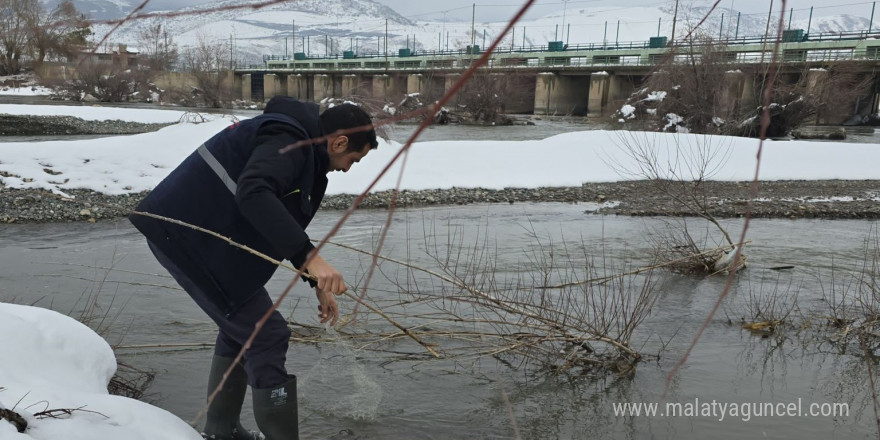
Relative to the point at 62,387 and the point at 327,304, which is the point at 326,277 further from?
the point at 62,387

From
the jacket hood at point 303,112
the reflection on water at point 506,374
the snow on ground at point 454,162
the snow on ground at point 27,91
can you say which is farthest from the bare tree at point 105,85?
the jacket hood at point 303,112

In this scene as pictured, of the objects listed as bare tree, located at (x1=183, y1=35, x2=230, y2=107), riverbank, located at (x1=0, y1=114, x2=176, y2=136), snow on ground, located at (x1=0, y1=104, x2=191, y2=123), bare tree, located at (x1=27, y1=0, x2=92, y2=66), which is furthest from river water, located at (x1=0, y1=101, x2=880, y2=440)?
bare tree, located at (x1=183, y1=35, x2=230, y2=107)

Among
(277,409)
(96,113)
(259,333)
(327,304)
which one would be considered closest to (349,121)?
(327,304)

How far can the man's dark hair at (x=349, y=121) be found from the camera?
2.57 m

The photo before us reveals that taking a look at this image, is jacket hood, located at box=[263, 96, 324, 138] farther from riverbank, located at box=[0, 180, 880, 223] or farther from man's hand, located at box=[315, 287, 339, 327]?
riverbank, located at box=[0, 180, 880, 223]

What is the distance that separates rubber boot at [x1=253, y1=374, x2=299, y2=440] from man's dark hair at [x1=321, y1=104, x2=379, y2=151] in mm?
1070

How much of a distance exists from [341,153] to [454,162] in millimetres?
13947

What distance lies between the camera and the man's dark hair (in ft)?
8.43

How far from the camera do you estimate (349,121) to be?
2578 mm

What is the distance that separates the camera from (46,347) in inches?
117

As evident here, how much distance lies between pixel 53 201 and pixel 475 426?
32.4ft

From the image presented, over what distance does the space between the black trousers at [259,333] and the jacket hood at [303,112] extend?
2.30 feet

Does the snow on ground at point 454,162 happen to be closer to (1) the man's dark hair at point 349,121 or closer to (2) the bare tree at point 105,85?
(1) the man's dark hair at point 349,121

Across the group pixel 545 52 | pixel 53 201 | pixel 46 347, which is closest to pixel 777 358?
pixel 46 347
